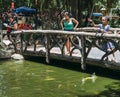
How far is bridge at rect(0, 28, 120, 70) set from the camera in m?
13.7

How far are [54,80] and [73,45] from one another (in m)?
2.27

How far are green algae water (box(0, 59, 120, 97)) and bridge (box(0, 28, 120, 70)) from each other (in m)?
0.43

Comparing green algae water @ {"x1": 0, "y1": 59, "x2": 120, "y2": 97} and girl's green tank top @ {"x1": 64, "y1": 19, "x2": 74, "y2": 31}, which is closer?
green algae water @ {"x1": 0, "y1": 59, "x2": 120, "y2": 97}

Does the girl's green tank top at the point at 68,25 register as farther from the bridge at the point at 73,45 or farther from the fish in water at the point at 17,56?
the fish in water at the point at 17,56

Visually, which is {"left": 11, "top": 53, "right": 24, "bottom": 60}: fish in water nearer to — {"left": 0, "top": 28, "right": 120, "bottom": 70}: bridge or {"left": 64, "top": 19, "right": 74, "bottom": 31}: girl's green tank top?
{"left": 0, "top": 28, "right": 120, "bottom": 70}: bridge

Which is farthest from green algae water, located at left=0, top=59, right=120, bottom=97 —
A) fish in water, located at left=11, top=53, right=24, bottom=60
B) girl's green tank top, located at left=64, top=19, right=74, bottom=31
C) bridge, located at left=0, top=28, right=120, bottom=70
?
girl's green tank top, located at left=64, top=19, right=74, bottom=31

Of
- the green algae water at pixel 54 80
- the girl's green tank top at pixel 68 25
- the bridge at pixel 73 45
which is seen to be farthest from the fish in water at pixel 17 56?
the girl's green tank top at pixel 68 25

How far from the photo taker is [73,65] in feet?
52.9

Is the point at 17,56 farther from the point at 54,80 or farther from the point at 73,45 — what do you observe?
the point at 54,80

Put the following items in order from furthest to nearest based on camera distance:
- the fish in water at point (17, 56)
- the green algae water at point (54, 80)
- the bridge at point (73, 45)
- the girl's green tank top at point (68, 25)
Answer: the fish in water at point (17, 56), the girl's green tank top at point (68, 25), the bridge at point (73, 45), the green algae water at point (54, 80)

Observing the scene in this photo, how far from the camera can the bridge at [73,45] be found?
13.7 meters

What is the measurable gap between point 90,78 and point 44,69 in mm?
2565

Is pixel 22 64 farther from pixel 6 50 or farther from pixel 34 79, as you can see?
pixel 34 79

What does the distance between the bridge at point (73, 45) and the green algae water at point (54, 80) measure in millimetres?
428
